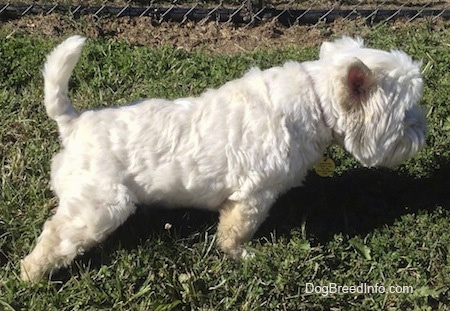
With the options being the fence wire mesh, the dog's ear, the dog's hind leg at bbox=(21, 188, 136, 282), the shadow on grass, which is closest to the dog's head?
the dog's ear

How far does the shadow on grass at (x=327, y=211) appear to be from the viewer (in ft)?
12.9

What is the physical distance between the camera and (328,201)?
4312mm

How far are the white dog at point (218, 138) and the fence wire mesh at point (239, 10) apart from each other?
2625 millimetres

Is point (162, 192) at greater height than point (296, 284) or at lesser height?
greater

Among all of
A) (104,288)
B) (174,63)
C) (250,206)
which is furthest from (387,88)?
(174,63)

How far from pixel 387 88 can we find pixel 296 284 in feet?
4.01

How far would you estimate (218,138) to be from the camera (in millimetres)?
3516

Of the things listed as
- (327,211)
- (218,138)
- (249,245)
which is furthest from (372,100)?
(249,245)

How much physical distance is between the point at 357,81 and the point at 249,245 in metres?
1.18

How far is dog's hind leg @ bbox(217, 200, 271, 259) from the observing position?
3646 millimetres

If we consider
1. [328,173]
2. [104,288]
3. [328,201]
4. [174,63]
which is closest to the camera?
[104,288]

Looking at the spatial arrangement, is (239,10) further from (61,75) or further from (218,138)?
(61,75)

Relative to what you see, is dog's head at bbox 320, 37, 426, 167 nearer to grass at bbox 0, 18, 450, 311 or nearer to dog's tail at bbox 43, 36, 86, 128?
grass at bbox 0, 18, 450, 311

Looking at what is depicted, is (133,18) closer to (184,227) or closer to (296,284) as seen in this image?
(184,227)
